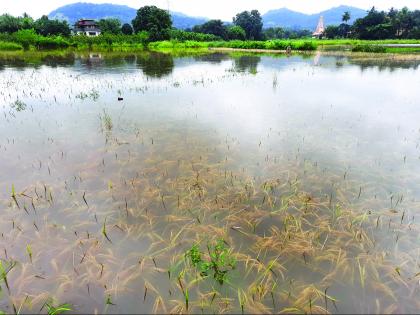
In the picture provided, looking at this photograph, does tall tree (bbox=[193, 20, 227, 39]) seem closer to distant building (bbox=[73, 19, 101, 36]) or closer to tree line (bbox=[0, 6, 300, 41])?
tree line (bbox=[0, 6, 300, 41])

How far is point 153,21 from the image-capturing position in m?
83.1

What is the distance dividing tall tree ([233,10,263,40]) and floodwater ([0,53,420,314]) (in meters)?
126

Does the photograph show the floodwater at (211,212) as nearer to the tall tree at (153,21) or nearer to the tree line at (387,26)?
the tall tree at (153,21)

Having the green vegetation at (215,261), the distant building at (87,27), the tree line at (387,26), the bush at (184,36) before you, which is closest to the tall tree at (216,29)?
the bush at (184,36)

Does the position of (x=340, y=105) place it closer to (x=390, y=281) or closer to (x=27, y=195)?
(x=390, y=281)

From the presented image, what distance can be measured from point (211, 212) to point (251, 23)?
13442 centimetres

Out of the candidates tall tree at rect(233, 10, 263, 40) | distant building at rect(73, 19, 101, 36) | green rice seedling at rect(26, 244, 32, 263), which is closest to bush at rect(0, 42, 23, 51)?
green rice seedling at rect(26, 244, 32, 263)

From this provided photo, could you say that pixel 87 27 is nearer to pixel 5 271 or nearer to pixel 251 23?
pixel 251 23

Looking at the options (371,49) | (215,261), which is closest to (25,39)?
(371,49)

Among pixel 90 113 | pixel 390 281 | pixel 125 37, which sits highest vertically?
pixel 125 37

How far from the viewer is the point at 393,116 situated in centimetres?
1200

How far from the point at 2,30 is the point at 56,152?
8868 centimetres

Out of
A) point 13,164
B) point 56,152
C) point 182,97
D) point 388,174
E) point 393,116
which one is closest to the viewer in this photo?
point 388,174

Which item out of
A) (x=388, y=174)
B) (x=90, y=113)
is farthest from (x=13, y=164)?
(x=388, y=174)
